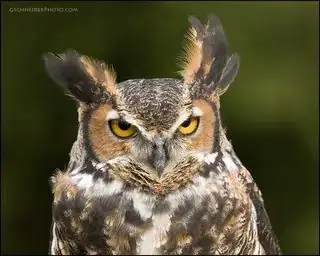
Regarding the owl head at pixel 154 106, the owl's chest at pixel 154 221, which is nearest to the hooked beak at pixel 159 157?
the owl head at pixel 154 106

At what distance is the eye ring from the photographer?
1.46m

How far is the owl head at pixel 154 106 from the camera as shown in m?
1.43

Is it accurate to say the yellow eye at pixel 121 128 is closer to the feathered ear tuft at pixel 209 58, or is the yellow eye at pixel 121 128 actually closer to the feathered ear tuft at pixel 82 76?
the feathered ear tuft at pixel 82 76

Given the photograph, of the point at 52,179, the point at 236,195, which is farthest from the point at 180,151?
the point at 52,179

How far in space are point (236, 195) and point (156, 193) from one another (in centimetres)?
20

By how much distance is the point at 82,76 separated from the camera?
1532mm

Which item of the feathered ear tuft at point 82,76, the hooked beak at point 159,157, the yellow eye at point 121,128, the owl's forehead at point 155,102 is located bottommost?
the hooked beak at point 159,157

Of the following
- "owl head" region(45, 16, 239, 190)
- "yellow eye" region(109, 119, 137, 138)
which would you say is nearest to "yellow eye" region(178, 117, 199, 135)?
"owl head" region(45, 16, 239, 190)

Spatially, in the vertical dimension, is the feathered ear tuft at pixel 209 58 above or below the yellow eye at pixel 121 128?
above

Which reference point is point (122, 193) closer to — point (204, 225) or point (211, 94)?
point (204, 225)

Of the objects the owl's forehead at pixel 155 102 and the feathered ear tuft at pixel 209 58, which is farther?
the feathered ear tuft at pixel 209 58

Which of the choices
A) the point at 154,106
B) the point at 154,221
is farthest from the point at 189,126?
the point at 154,221

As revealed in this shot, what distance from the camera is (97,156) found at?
1.54 metres

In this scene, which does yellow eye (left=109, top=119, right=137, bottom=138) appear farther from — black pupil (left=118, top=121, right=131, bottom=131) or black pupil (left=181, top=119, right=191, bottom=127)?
black pupil (left=181, top=119, right=191, bottom=127)
